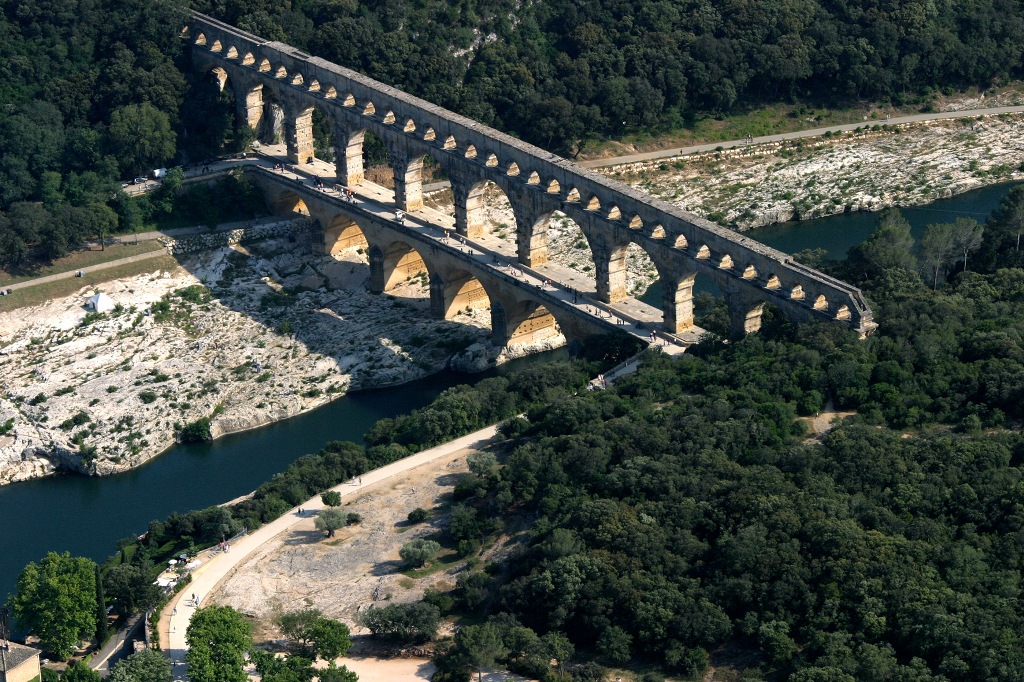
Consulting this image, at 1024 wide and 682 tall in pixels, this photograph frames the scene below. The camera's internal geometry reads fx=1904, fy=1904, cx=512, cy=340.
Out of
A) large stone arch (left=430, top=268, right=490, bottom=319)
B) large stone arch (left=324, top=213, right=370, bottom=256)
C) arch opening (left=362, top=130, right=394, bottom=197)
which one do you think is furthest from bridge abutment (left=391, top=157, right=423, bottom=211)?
arch opening (left=362, top=130, right=394, bottom=197)

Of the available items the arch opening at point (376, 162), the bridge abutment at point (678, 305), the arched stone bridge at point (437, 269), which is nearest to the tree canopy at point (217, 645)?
the bridge abutment at point (678, 305)

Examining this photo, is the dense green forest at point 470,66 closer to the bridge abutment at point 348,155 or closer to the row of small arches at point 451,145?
the row of small arches at point 451,145

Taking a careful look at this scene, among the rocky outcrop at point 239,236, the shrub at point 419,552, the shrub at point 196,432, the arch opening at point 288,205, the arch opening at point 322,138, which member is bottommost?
the shrub at point 196,432

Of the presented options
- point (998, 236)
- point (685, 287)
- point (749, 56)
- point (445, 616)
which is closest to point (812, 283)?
point (685, 287)

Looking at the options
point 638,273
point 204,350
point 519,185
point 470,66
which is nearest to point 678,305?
point 519,185

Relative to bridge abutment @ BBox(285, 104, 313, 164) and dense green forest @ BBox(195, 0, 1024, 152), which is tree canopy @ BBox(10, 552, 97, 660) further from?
dense green forest @ BBox(195, 0, 1024, 152)

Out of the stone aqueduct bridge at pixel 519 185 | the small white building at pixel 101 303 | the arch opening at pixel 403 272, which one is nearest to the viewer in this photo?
the stone aqueduct bridge at pixel 519 185

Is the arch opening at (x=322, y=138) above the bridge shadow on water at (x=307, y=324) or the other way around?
above
